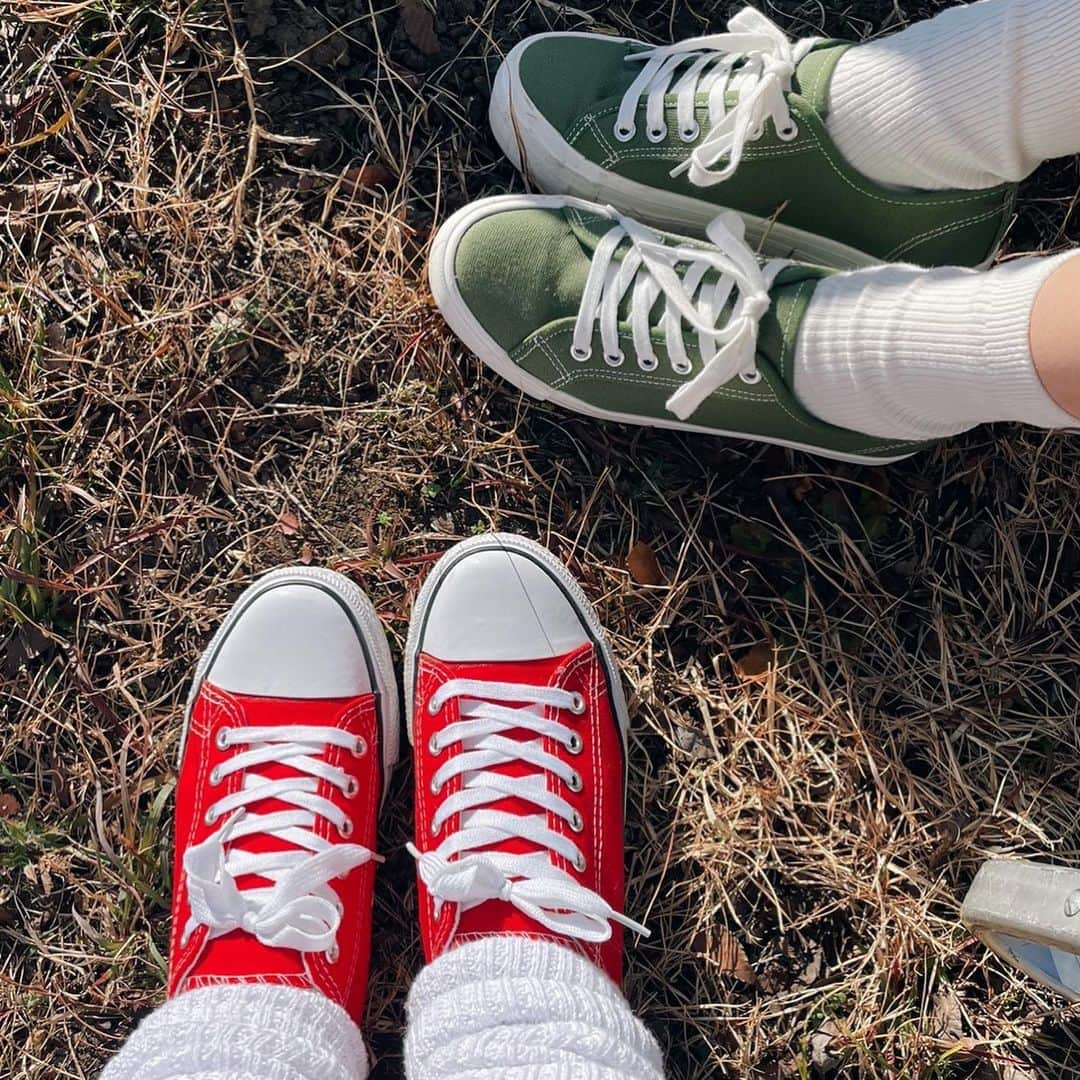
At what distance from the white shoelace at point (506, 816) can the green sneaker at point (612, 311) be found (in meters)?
0.46

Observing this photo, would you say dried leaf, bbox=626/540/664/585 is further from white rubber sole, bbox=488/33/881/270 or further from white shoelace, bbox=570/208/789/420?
white rubber sole, bbox=488/33/881/270

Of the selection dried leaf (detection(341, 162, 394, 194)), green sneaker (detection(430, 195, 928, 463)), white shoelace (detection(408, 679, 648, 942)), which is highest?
dried leaf (detection(341, 162, 394, 194))

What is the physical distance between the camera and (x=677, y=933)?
1475 mm

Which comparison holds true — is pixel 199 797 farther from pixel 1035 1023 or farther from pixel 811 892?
pixel 1035 1023

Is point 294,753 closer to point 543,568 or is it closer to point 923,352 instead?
point 543,568

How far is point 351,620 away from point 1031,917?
0.99 metres

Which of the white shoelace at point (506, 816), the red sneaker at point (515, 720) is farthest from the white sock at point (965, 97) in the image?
the white shoelace at point (506, 816)

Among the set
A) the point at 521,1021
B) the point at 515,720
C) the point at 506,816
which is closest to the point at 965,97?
the point at 515,720

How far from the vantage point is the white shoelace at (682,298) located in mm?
1329

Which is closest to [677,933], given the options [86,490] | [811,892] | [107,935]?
[811,892]

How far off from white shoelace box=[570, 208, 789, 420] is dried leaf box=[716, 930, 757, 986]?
787 millimetres

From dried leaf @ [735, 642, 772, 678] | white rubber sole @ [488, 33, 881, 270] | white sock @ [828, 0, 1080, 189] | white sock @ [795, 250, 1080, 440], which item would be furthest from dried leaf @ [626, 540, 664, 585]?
white sock @ [828, 0, 1080, 189]

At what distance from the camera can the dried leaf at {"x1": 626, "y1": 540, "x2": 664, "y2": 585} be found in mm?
1494

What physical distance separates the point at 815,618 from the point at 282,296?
96cm
